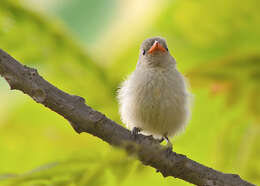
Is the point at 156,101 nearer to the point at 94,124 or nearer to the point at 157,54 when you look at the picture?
the point at 157,54

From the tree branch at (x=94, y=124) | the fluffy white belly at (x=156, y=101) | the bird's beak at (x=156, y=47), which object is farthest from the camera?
the bird's beak at (x=156, y=47)

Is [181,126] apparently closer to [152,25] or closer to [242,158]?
[242,158]

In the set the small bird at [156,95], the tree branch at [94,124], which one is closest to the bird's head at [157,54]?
the small bird at [156,95]

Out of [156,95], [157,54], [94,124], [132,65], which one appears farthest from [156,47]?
[94,124]

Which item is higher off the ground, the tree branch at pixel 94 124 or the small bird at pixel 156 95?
the small bird at pixel 156 95

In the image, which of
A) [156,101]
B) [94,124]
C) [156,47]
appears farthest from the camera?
[156,47]

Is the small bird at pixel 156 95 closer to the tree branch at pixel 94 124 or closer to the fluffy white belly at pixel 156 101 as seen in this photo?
the fluffy white belly at pixel 156 101

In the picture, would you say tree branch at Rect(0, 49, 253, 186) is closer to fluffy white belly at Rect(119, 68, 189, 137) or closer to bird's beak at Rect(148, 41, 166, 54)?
fluffy white belly at Rect(119, 68, 189, 137)
